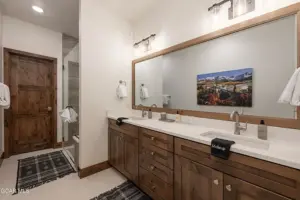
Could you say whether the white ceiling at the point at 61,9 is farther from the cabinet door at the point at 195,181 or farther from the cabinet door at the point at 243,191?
the cabinet door at the point at 243,191

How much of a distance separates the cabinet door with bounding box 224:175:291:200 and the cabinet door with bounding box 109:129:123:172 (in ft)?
5.11

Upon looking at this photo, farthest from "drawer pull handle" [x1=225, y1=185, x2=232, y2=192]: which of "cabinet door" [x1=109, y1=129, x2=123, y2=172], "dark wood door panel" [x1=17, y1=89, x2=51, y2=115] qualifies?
"dark wood door panel" [x1=17, y1=89, x2=51, y2=115]

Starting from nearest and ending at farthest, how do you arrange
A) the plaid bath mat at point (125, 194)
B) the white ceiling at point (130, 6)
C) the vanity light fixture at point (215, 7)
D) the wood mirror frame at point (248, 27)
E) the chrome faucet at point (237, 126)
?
the wood mirror frame at point (248, 27) < the chrome faucet at point (237, 126) < the vanity light fixture at point (215, 7) < the plaid bath mat at point (125, 194) < the white ceiling at point (130, 6)

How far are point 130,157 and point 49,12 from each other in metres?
3.05

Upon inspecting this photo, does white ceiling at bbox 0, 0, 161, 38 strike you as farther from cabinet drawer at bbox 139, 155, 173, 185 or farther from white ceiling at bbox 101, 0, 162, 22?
cabinet drawer at bbox 139, 155, 173, 185

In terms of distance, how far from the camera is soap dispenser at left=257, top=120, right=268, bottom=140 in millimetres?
1276

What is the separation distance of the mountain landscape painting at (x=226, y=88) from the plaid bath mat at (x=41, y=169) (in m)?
2.45

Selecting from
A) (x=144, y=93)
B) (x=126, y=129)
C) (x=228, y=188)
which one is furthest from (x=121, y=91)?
(x=228, y=188)

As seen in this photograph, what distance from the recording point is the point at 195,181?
125 centimetres

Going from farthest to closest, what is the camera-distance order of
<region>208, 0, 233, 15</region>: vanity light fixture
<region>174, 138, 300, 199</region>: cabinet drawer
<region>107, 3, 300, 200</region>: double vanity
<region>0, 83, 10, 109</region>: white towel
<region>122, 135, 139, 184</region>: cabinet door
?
<region>0, 83, 10, 109</region>: white towel
<region>122, 135, 139, 184</region>: cabinet door
<region>208, 0, 233, 15</region>: vanity light fixture
<region>107, 3, 300, 200</region>: double vanity
<region>174, 138, 300, 199</region>: cabinet drawer

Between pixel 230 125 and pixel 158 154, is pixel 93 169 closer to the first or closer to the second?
pixel 158 154

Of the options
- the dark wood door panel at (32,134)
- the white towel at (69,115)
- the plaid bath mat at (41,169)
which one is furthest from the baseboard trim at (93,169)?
the dark wood door panel at (32,134)

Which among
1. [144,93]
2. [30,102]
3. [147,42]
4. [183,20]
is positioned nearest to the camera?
[183,20]

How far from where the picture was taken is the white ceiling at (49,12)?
2.51 meters
